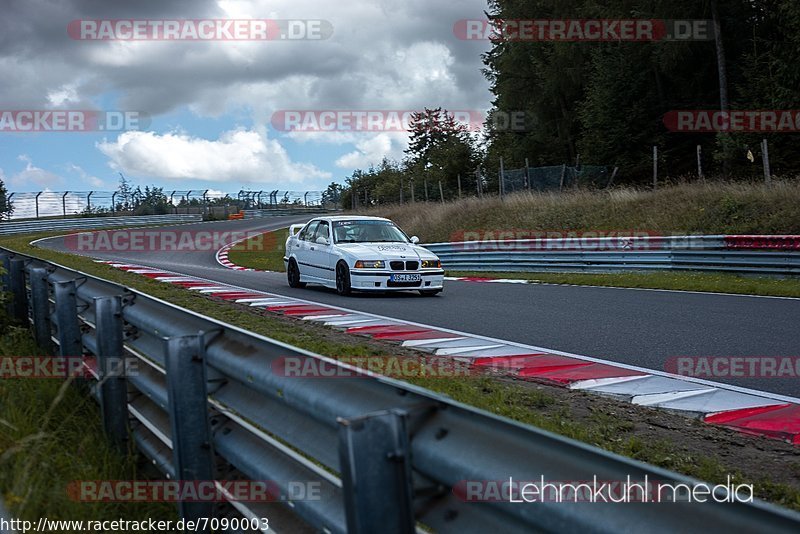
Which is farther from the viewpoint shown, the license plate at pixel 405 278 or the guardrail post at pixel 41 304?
the license plate at pixel 405 278

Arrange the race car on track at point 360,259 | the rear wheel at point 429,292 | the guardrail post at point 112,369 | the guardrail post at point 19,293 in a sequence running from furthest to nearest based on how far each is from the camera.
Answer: the rear wheel at point 429,292 → the race car on track at point 360,259 → the guardrail post at point 19,293 → the guardrail post at point 112,369

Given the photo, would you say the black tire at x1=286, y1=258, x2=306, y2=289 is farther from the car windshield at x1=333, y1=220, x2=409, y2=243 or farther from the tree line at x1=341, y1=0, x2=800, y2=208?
the tree line at x1=341, y1=0, x2=800, y2=208

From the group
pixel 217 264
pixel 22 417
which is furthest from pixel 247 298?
pixel 217 264

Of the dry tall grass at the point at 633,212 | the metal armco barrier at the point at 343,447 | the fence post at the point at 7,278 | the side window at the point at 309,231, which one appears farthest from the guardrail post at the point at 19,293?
the dry tall grass at the point at 633,212

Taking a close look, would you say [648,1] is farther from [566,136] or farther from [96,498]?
[96,498]

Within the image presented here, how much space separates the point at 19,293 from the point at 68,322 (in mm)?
3632

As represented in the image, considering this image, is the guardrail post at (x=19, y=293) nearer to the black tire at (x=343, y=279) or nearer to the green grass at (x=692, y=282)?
the black tire at (x=343, y=279)

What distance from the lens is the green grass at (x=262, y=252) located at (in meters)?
25.9

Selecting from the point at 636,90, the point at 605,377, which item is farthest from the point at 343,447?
the point at 636,90

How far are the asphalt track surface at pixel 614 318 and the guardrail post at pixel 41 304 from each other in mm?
4491

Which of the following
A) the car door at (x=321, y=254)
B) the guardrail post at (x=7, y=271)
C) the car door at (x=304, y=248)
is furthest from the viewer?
the car door at (x=304, y=248)

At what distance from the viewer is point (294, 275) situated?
607 inches

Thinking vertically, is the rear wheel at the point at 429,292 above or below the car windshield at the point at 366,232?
below

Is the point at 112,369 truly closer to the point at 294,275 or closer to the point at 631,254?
the point at 294,275
